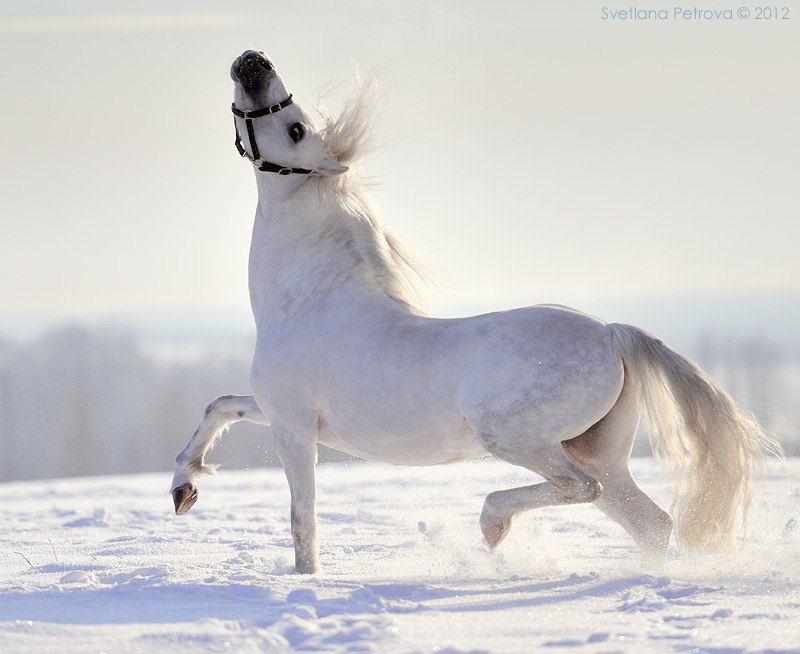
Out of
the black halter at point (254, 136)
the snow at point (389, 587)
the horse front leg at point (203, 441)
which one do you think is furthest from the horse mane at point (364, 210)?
the snow at point (389, 587)

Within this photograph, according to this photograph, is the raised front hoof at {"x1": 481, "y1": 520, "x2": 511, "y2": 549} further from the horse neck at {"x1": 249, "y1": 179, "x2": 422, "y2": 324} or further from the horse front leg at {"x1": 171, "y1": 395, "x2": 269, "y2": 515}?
the horse front leg at {"x1": 171, "y1": 395, "x2": 269, "y2": 515}

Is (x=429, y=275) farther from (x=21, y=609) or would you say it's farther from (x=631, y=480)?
(x=21, y=609)

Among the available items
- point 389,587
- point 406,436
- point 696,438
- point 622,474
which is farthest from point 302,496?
point 696,438

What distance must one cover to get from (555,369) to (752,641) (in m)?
1.55

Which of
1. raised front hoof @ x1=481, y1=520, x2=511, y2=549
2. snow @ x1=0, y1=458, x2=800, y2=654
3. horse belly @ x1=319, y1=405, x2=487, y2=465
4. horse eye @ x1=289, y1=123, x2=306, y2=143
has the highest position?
horse eye @ x1=289, y1=123, x2=306, y2=143

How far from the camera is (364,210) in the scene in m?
5.95

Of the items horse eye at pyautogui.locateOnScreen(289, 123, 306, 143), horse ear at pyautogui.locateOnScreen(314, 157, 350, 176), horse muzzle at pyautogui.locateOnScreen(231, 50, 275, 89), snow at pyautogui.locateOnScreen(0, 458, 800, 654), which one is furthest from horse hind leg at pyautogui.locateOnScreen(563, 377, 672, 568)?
horse muzzle at pyautogui.locateOnScreen(231, 50, 275, 89)

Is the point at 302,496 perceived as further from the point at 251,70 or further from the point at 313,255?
the point at 251,70

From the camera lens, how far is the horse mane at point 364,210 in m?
5.63

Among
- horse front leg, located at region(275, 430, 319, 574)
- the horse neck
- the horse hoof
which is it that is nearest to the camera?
horse front leg, located at region(275, 430, 319, 574)

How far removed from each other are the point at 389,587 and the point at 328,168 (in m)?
2.24

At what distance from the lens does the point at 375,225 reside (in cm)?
592

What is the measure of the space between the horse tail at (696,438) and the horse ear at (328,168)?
5.56 feet

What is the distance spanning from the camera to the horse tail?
4.88 m
